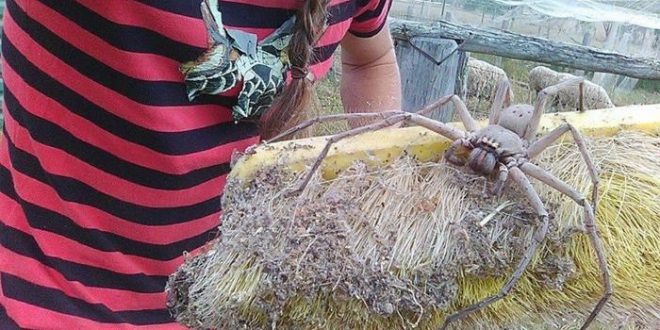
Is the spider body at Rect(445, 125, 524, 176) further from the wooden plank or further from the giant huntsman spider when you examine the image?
the wooden plank

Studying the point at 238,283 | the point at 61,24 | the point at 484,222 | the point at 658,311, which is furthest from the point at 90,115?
the point at 658,311

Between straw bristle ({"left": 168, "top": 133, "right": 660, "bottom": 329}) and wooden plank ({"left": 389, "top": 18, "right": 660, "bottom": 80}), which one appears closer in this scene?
straw bristle ({"left": 168, "top": 133, "right": 660, "bottom": 329})

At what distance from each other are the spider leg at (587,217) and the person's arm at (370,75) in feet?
1.35

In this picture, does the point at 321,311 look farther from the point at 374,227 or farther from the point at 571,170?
the point at 571,170

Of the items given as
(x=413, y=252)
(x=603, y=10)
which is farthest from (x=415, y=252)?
(x=603, y=10)

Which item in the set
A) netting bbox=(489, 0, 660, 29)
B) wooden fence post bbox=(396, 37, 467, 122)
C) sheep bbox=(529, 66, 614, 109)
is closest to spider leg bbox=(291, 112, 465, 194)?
wooden fence post bbox=(396, 37, 467, 122)

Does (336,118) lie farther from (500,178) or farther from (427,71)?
(427,71)

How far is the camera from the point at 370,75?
3.60 feet

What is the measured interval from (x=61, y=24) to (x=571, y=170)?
1.61 feet

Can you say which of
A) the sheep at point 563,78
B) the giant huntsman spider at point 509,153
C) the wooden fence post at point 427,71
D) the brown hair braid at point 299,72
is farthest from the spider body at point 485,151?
the sheep at point 563,78

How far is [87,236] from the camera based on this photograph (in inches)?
29.8

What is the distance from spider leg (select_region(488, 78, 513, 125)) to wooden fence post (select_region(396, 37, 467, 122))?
82 cm

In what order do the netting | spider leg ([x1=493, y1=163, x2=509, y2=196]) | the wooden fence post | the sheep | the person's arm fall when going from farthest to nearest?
1. the netting
2. the sheep
3. the wooden fence post
4. the person's arm
5. spider leg ([x1=493, y1=163, x2=509, y2=196])

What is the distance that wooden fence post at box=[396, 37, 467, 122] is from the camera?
5.59 ft
